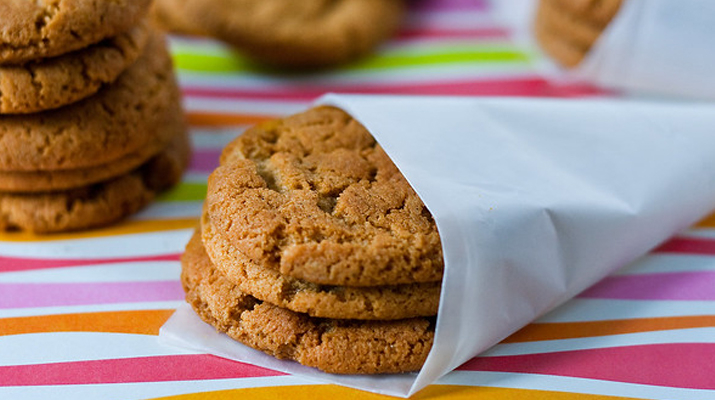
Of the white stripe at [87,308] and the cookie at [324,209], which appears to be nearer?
the cookie at [324,209]

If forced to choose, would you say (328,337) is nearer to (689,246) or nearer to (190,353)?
(190,353)

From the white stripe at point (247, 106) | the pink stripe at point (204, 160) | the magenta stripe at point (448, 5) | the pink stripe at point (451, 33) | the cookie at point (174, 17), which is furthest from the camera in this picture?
the magenta stripe at point (448, 5)

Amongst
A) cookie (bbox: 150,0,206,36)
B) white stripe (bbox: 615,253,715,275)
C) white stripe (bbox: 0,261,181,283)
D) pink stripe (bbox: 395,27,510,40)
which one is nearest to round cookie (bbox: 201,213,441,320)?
white stripe (bbox: 0,261,181,283)

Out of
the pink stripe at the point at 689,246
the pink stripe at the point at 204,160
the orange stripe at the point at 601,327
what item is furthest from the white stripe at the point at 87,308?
the pink stripe at the point at 689,246

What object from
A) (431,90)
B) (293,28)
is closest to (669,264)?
(431,90)

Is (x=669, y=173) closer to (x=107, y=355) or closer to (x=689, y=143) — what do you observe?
(x=689, y=143)

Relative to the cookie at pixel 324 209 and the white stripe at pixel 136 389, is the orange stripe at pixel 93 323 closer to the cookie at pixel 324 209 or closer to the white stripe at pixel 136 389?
the white stripe at pixel 136 389
